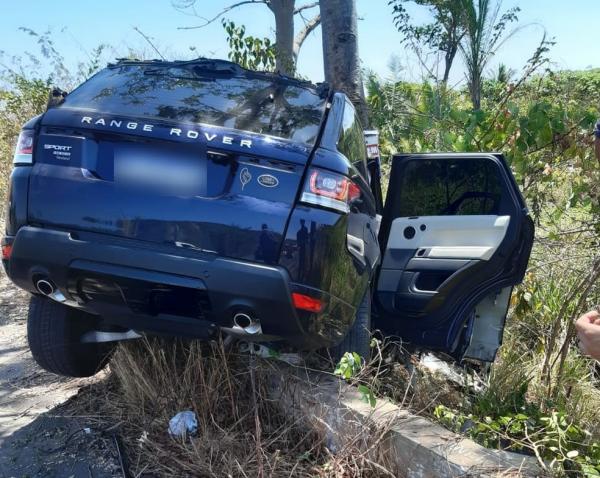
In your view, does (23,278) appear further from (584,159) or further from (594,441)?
(584,159)

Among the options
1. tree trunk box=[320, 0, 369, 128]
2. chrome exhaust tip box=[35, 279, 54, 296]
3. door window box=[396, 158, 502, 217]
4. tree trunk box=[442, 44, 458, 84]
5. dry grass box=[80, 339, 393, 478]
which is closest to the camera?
chrome exhaust tip box=[35, 279, 54, 296]

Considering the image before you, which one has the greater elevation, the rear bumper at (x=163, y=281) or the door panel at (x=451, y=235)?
the door panel at (x=451, y=235)

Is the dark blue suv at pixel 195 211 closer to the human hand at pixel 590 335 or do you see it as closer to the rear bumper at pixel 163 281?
the rear bumper at pixel 163 281

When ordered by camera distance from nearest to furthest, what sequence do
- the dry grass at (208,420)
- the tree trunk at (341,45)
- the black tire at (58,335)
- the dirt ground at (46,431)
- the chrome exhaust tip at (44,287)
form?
the chrome exhaust tip at (44,287), the dry grass at (208,420), the dirt ground at (46,431), the black tire at (58,335), the tree trunk at (341,45)

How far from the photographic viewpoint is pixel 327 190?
2.63 m

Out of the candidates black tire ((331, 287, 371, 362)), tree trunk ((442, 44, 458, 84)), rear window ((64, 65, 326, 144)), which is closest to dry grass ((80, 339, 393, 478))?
black tire ((331, 287, 371, 362))

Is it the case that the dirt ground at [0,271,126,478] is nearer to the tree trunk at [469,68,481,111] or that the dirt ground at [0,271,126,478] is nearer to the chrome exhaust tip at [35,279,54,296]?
the chrome exhaust tip at [35,279,54,296]

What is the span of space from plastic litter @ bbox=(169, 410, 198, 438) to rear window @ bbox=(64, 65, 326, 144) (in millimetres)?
1543

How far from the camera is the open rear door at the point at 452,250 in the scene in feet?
11.5

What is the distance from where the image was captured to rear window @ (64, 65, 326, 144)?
9.16 feet

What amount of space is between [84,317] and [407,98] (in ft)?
17.9

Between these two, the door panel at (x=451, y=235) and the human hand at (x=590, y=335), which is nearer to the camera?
the human hand at (x=590, y=335)

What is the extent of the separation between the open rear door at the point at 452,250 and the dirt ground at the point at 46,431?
5.85 feet

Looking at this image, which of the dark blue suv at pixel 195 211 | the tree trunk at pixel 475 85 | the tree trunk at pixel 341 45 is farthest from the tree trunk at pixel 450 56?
the dark blue suv at pixel 195 211
